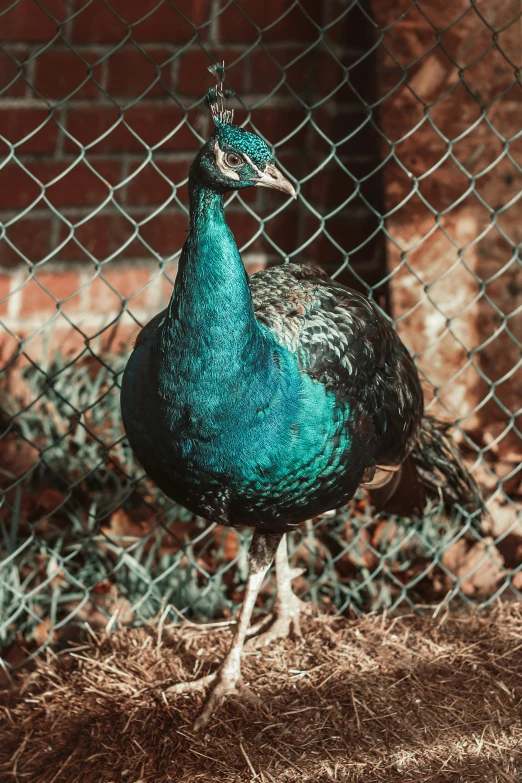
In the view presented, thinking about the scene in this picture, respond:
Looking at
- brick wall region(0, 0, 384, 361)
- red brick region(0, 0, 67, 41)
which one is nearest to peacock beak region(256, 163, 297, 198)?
brick wall region(0, 0, 384, 361)

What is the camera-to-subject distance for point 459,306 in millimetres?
Answer: 2967

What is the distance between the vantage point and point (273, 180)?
5.75ft

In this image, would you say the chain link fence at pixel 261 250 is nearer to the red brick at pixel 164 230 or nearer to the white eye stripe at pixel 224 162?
the red brick at pixel 164 230

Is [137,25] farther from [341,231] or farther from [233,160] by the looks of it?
[233,160]

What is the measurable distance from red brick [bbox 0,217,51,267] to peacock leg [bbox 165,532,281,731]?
61.7 inches

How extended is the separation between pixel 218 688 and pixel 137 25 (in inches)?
90.4

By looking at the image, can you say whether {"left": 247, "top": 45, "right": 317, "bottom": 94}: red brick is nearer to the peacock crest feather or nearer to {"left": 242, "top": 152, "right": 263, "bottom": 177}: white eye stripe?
the peacock crest feather

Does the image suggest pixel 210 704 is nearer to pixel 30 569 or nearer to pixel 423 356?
pixel 30 569

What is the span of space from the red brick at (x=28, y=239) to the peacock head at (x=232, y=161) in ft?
5.08

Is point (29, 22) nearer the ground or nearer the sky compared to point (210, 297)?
nearer the sky

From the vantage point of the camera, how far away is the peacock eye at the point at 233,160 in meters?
1.71

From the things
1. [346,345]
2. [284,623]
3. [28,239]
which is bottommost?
[284,623]

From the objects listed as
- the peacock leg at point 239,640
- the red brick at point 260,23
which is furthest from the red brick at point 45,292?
the peacock leg at point 239,640

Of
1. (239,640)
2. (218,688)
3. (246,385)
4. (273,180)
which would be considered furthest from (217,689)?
(273,180)
